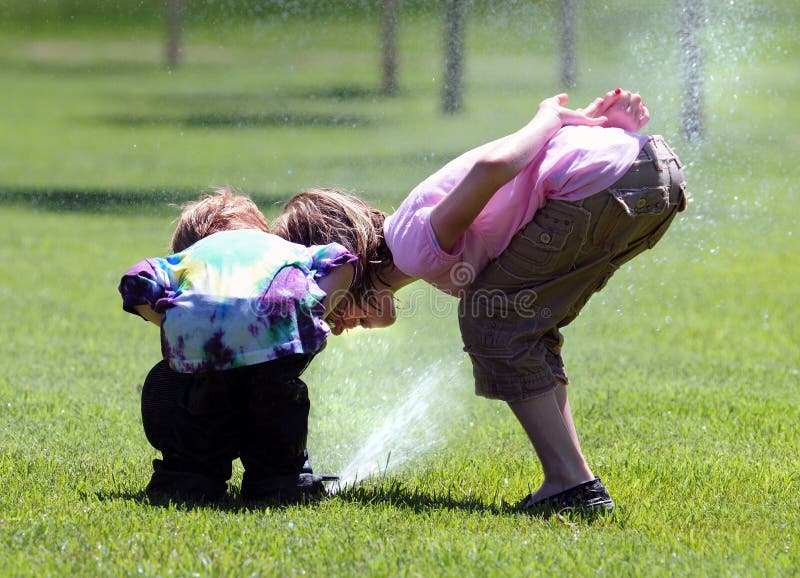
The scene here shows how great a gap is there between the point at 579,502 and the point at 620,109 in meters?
1.21

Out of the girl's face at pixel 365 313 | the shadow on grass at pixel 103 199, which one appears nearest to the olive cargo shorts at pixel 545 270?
the girl's face at pixel 365 313

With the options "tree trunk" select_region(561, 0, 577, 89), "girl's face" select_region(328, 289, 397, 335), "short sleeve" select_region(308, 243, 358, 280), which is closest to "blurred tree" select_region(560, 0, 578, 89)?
"tree trunk" select_region(561, 0, 577, 89)

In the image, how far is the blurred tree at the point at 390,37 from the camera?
43.4 feet

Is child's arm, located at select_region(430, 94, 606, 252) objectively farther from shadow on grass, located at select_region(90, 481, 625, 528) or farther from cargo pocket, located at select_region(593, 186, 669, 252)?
shadow on grass, located at select_region(90, 481, 625, 528)

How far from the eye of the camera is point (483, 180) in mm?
3082

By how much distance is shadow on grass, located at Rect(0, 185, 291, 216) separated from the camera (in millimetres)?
12438

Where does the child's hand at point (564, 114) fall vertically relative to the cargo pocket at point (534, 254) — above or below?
above

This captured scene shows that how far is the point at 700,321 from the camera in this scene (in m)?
7.00

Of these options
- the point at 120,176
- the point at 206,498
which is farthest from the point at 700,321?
the point at 120,176

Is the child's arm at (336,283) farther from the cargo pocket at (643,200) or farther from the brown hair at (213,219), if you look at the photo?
the cargo pocket at (643,200)

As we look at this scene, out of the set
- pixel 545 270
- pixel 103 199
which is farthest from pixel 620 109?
pixel 103 199

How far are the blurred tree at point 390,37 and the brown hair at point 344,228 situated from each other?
9883mm

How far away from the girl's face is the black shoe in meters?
0.74

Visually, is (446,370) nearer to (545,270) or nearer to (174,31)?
(545,270)
